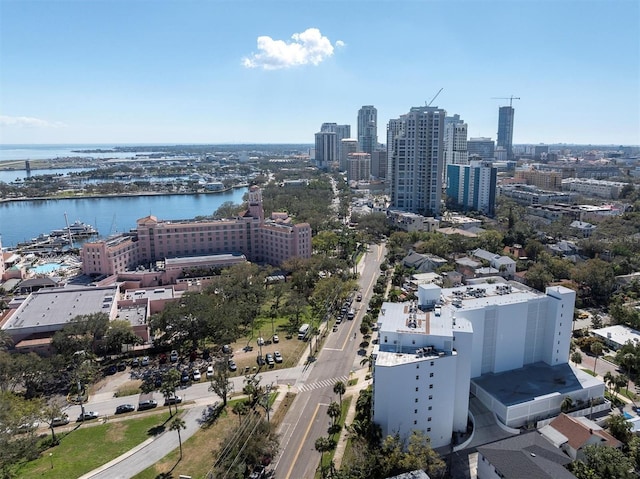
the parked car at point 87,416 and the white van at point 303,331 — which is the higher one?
the white van at point 303,331

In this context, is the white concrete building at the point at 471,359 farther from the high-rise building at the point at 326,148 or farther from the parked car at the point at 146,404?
the high-rise building at the point at 326,148

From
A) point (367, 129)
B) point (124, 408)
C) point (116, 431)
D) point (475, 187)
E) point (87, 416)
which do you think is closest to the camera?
point (116, 431)

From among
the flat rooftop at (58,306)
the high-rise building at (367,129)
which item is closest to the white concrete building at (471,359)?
the flat rooftop at (58,306)

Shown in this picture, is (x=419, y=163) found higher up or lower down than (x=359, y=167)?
higher up

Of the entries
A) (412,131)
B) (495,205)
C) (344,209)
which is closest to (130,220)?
(344,209)

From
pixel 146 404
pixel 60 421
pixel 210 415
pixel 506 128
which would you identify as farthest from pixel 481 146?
pixel 60 421

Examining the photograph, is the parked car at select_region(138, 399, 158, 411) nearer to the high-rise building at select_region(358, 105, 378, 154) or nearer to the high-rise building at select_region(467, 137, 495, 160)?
the high-rise building at select_region(358, 105, 378, 154)

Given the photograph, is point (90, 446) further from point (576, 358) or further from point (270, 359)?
point (576, 358)
